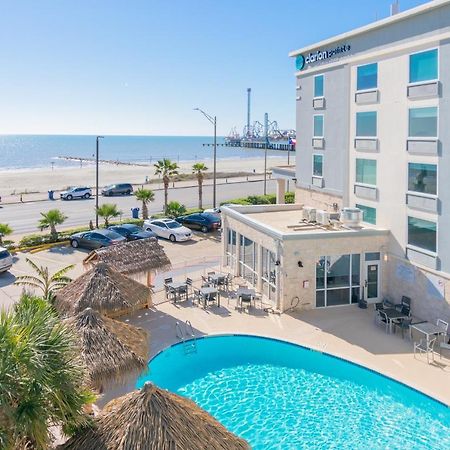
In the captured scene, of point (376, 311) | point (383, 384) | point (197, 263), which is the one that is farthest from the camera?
point (197, 263)

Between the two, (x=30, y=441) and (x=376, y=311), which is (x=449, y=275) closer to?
(x=376, y=311)

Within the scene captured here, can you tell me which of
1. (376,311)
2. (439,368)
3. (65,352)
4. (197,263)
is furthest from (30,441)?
(197,263)

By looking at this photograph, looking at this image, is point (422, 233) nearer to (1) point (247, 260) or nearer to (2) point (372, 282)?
(2) point (372, 282)

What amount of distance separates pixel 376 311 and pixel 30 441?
15848 mm

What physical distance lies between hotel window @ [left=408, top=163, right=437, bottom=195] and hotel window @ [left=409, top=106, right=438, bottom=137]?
1.25 meters

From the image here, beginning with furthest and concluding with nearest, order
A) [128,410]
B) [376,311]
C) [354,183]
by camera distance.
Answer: [354,183], [376,311], [128,410]

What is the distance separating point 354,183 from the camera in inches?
1005

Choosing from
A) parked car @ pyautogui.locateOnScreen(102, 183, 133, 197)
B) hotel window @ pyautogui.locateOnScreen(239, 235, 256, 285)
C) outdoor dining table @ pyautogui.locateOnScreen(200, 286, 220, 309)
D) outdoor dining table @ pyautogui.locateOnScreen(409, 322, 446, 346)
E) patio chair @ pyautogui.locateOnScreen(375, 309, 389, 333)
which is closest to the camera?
outdoor dining table @ pyautogui.locateOnScreen(409, 322, 446, 346)

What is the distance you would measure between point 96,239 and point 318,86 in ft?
54.4

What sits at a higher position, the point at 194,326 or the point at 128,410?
the point at 128,410

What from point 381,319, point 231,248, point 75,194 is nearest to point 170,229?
point 231,248

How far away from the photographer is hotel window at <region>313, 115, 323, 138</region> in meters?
29.0

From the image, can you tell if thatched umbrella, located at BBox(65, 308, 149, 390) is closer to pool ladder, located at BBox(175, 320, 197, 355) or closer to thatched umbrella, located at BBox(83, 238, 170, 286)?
pool ladder, located at BBox(175, 320, 197, 355)

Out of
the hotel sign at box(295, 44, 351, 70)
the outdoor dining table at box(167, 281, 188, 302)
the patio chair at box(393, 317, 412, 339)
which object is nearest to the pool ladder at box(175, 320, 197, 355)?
the outdoor dining table at box(167, 281, 188, 302)
